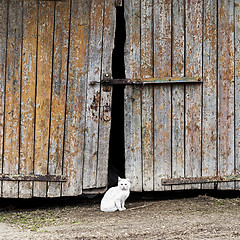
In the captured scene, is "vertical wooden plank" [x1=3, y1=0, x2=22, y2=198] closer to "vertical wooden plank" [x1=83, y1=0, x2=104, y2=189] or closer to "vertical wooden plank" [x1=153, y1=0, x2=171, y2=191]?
"vertical wooden plank" [x1=83, y1=0, x2=104, y2=189]

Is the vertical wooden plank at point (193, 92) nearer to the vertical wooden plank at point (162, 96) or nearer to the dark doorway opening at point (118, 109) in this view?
the vertical wooden plank at point (162, 96)

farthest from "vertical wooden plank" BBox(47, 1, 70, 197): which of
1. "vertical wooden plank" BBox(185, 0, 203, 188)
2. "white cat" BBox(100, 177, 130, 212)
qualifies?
"vertical wooden plank" BBox(185, 0, 203, 188)

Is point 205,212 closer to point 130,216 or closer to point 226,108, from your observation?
point 130,216

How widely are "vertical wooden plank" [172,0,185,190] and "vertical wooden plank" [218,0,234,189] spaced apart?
17.0 inches

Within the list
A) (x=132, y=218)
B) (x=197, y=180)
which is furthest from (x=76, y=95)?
(x=197, y=180)

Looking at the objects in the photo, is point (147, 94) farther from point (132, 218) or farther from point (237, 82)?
point (132, 218)

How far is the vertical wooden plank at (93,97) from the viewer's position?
4508 millimetres

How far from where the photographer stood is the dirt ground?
3.56 meters

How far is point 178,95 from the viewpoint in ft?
15.0

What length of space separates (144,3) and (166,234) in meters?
2.55

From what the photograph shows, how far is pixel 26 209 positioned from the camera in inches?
188

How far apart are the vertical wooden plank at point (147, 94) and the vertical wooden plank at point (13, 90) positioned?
4.57 feet

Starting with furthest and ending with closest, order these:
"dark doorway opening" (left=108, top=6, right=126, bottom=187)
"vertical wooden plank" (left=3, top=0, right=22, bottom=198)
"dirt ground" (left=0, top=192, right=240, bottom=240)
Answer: "dark doorway opening" (left=108, top=6, right=126, bottom=187) → "vertical wooden plank" (left=3, top=0, right=22, bottom=198) → "dirt ground" (left=0, top=192, right=240, bottom=240)

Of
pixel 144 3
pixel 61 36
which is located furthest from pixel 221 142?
pixel 61 36
